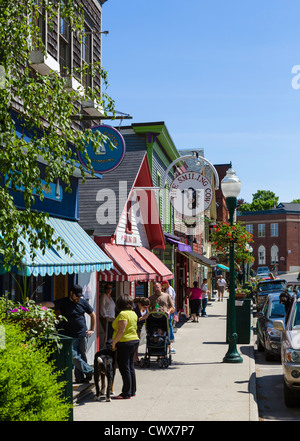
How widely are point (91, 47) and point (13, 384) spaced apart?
474 inches

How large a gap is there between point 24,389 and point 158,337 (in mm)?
8019

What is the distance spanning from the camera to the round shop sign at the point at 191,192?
54.3ft

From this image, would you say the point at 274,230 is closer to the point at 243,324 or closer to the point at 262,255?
the point at 262,255

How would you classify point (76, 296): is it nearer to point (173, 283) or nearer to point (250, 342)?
point (250, 342)

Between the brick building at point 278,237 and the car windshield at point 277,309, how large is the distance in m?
81.7

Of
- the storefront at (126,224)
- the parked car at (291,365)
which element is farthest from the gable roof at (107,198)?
the parked car at (291,365)

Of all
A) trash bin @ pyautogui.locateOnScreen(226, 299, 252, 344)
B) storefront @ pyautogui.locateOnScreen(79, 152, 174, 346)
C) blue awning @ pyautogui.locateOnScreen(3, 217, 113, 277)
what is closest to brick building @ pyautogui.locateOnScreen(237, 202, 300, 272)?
storefront @ pyautogui.locateOnScreen(79, 152, 174, 346)

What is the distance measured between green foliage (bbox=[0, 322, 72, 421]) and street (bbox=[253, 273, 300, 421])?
458 centimetres

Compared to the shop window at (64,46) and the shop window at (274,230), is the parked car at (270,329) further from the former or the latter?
the shop window at (274,230)

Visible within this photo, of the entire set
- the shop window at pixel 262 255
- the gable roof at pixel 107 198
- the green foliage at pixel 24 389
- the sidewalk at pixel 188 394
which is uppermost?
the shop window at pixel 262 255

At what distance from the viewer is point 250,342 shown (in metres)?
18.0

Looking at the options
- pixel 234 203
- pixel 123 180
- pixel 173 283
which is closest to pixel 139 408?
pixel 234 203

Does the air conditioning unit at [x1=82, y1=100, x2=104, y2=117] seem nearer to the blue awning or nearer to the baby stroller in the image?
the blue awning

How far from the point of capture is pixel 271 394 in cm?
1076
